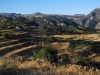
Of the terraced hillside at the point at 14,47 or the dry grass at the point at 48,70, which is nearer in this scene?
the dry grass at the point at 48,70

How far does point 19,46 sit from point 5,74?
41557 millimetres

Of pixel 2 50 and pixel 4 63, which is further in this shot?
pixel 2 50

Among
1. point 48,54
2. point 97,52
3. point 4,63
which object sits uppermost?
point 4,63

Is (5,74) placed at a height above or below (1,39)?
above

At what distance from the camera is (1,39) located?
181 feet

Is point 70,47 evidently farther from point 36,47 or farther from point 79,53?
point 36,47

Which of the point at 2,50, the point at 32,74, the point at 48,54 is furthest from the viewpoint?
the point at 2,50

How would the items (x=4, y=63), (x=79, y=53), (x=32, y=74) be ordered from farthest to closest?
(x=79, y=53) → (x=4, y=63) → (x=32, y=74)

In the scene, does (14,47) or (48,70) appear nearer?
(48,70)

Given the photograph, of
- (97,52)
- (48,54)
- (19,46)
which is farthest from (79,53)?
(48,54)

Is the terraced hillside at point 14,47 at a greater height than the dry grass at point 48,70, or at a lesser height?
lesser

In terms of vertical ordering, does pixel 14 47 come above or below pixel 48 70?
below

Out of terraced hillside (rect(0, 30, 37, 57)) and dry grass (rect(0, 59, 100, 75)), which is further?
terraced hillside (rect(0, 30, 37, 57))

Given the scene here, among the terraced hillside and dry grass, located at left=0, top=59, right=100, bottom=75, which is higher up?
dry grass, located at left=0, top=59, right=100, bottom=75
